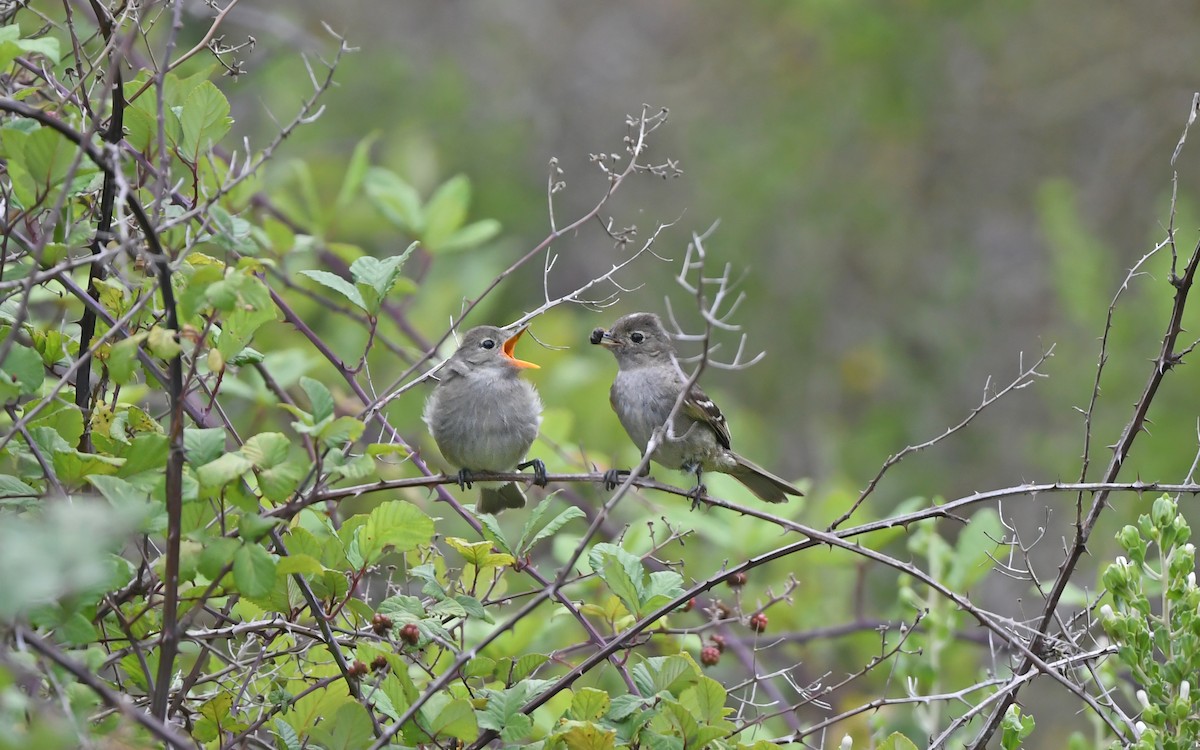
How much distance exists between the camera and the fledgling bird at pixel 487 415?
17.0ft

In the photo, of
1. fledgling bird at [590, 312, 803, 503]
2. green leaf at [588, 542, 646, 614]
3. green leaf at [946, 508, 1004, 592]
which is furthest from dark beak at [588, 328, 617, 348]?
green leaf at [588, 542, 646, 614]

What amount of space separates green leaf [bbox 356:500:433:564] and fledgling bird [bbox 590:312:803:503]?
2434 mm

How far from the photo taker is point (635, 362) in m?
6.28

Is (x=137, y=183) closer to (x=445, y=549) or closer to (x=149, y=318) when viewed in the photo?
(x=149, y=318)

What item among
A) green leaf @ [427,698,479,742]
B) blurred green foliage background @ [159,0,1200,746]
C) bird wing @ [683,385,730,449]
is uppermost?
blurred green foliage background @ [159,0,1200,746]

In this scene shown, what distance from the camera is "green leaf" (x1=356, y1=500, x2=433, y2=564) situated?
2.96m

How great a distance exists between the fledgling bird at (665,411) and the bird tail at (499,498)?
27.5 inches

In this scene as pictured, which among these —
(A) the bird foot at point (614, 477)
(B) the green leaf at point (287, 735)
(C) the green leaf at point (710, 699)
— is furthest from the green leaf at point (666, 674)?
(A) the bird foot at point (614, 477)

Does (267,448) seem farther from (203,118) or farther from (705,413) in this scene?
(705,413)

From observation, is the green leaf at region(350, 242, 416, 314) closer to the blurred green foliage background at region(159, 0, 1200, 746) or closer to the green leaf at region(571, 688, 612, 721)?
the green leaf at region(571, 688, 612, 721)

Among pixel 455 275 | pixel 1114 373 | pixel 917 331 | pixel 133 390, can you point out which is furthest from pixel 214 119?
pixel 917 331

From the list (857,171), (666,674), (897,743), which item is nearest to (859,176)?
(857,171)

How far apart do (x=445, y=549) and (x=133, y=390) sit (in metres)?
4.62

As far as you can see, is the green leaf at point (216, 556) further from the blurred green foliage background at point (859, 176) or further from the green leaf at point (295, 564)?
the blurred green foliage background at point (859, 176)
